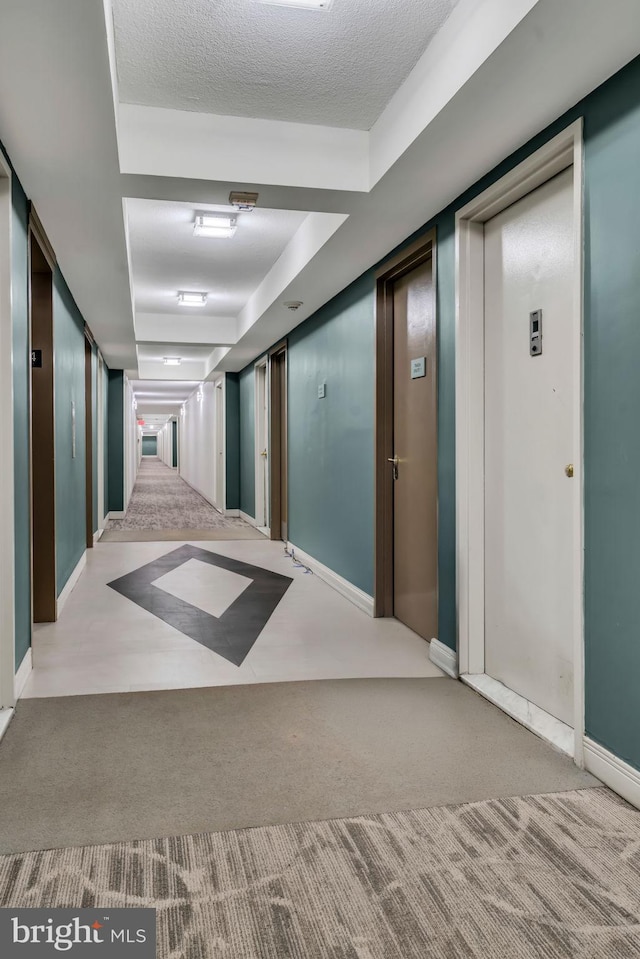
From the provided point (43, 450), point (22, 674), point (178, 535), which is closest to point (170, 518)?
point (178, 535)

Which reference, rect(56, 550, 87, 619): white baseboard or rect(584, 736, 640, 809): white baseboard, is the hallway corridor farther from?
rect(584, 736, 640, 809): white baseboard

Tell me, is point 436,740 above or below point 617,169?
below

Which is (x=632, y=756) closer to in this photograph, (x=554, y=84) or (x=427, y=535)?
(x=427, y=535)

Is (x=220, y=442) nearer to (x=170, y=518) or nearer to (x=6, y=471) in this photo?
(x=170, y=518)

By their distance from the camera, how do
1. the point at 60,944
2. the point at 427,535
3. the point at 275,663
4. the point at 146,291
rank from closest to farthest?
the point at 60,944, the point at 275,663, the point at 427,535, the point at 146,291

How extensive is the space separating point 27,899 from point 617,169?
264cm

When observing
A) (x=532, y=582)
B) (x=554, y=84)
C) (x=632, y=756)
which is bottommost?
(x=632, y=756)

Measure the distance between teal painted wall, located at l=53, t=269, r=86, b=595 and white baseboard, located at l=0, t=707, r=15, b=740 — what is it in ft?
6.21

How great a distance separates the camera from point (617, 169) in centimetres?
215

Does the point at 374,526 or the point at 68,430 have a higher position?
the point at 68,430

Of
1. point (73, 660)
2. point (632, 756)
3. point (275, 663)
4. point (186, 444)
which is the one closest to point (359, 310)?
point (275, 663)

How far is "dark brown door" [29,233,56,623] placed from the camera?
4.27m

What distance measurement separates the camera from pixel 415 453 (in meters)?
4.03

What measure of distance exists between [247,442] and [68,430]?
194 inches
